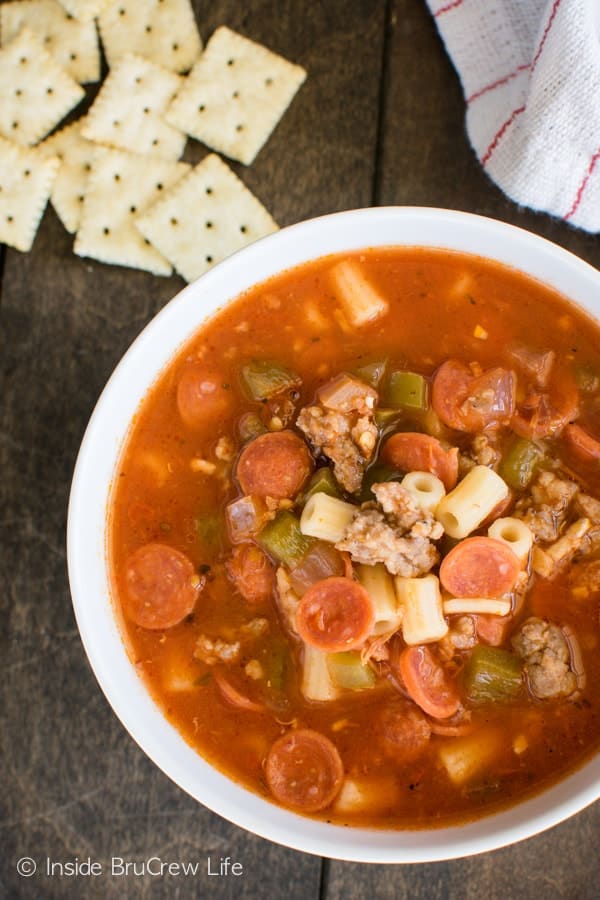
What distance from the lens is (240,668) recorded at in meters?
2.99

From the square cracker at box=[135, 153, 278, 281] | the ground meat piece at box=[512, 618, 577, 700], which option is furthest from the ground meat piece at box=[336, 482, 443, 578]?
the square cracker at box=[135, 153, 278, 281]

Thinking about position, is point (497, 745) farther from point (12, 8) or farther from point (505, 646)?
point (12, 8)

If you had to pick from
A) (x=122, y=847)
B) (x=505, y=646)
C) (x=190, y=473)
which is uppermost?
(x=190, y=473)

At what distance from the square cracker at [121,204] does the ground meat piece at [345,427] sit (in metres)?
1.02

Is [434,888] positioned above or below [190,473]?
below

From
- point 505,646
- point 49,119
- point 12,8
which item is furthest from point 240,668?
point 12,8

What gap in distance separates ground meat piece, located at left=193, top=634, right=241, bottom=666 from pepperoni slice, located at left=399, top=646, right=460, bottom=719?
20.7 inches

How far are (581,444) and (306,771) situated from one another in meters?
1.34

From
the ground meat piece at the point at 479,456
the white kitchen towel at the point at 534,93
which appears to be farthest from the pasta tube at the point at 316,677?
the white kitchen towel at the point at 534,93

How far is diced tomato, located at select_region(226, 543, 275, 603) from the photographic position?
296 cm

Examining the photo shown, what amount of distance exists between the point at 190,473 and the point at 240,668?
642 millimetres

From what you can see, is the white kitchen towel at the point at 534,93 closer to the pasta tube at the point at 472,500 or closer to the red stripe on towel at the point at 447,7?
the red stripe on towel at the point at 447,7

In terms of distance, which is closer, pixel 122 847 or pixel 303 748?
pixel 303 748

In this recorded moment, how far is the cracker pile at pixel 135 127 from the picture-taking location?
11.8 ft
